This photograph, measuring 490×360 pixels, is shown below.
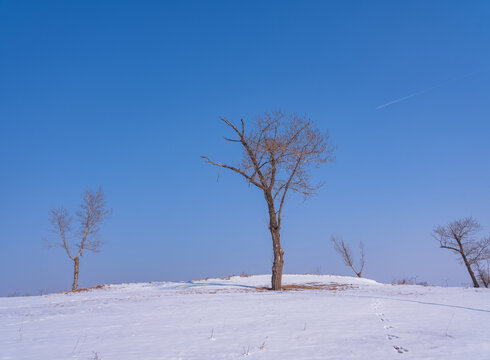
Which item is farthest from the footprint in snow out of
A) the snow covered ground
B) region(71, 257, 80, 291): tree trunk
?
region(71, 257, 80, 291): tree trunk

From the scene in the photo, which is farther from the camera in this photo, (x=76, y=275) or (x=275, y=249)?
(x=76, y=275)

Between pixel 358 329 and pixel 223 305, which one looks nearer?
pixel 358 329

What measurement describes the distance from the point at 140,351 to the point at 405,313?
5922 millimetres

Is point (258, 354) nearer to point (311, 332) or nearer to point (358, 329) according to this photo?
point (311, 332)

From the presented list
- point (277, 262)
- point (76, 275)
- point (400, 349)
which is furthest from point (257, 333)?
point (76, 275)

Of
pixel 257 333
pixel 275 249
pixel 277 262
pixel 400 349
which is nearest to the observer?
pixel 400 349

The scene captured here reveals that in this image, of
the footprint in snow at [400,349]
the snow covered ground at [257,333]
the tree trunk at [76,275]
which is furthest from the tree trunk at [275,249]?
the tree trunk at [76,275]

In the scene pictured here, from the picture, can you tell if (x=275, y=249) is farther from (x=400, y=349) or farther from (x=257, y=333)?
(x=400, y=349)

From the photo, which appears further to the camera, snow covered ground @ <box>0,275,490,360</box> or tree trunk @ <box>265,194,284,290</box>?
tree trunk @ <box>265,194,284,290</box>

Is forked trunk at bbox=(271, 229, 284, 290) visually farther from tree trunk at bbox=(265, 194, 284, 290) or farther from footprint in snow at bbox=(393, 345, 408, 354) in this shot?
footprint in snow at bbox=(393, 345, 408, 354)

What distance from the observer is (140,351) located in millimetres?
4266

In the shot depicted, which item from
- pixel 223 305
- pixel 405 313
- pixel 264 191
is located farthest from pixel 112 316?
pixel 264 191

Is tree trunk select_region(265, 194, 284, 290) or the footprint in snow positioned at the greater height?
tree trunk select_region(265, 194, 284, 290)

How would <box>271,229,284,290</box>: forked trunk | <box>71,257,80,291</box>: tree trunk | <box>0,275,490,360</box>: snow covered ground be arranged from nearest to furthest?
1. <box>0,275,490,360</box>: snow covered ground
2. <box>271,229,284,290</box>: forked trunk
3. <box>71,257,80,291</box>: tree trunk
